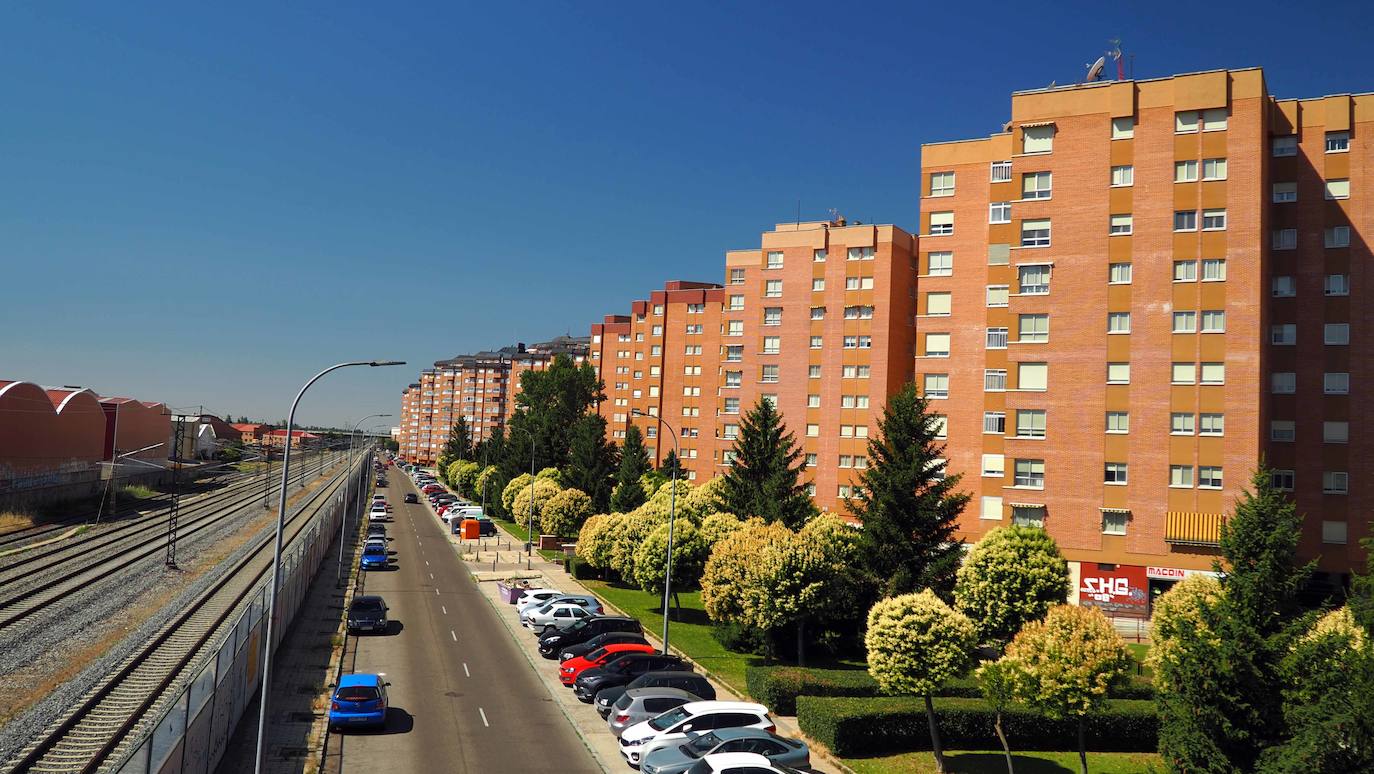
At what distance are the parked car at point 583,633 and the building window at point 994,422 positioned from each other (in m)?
24.8

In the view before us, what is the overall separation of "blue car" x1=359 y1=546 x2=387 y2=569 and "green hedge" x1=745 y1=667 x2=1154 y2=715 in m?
36.7

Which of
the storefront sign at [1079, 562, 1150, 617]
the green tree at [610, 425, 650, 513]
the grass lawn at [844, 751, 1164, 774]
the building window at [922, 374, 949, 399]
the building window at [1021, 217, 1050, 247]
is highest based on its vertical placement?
the building window at [1021, 217, 1050, 247]

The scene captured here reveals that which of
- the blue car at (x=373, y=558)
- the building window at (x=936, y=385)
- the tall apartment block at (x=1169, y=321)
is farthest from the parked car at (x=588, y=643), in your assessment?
the building window at (x=936, y=385)

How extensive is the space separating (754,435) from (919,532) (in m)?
16.1

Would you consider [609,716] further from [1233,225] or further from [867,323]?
[867,323]

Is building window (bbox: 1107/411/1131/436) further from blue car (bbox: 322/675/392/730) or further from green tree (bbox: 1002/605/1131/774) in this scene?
blue car (bbox: 322/675/392/730)

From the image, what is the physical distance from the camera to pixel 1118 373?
48156 mm

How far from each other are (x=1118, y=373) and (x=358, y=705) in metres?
40.6

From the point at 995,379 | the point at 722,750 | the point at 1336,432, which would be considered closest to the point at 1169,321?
the point at 995,379

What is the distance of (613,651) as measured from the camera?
110 ft

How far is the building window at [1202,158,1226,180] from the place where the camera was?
47.1 metres

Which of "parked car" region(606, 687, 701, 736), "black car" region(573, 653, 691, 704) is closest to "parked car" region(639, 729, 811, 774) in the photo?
"parked car" region(606, 687, 701, 736)

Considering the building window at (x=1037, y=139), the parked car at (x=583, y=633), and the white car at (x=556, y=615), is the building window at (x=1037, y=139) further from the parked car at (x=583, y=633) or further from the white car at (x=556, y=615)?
the white car at (x=556, y=615)

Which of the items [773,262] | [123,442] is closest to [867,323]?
[773,262]
